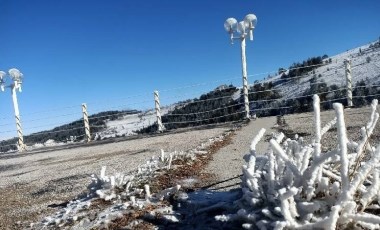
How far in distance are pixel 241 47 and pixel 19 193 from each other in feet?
26.0

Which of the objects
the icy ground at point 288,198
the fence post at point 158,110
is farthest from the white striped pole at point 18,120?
the icy ground at point 288,198

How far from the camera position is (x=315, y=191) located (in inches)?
84.6

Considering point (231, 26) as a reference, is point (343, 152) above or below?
below

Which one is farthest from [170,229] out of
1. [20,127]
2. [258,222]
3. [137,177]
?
[20,127]

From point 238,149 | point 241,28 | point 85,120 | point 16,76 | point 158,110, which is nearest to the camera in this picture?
point 238,149

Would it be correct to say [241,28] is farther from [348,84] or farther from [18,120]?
[18,120]

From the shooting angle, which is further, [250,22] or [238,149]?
[250,22]

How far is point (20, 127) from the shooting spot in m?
14.0

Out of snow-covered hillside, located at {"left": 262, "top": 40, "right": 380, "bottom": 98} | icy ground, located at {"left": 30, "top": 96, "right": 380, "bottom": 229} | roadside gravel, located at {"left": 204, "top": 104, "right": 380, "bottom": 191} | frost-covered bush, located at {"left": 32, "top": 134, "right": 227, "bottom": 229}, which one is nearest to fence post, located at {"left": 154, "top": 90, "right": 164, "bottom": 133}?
roadside gravel, located at {"left": 204, "top": 104, "right": 380, "bottom": 191}

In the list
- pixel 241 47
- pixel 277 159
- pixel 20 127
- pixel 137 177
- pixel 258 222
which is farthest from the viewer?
pixel 20 127

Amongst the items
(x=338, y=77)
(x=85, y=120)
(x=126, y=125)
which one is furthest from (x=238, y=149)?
(x=338, y=77)

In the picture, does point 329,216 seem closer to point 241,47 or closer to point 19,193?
point 19,193

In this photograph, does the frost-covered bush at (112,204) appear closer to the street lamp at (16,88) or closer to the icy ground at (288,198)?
the icy ground at (288,198)

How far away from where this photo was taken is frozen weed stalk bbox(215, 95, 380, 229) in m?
1.93
